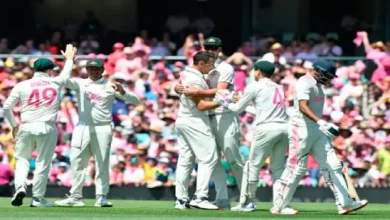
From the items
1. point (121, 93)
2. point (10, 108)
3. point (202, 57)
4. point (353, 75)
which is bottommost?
point (10, 108)

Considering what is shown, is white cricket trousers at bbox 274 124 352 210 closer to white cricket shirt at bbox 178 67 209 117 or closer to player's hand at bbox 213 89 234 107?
player's hand at bbox 213 89 234 107

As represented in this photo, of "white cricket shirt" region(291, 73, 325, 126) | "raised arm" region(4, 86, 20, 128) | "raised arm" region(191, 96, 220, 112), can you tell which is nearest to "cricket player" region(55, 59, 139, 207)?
"raised arm" region(4, 86, 20, 128)

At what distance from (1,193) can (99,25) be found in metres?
8.40

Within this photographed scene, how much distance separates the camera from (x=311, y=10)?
27219 mm

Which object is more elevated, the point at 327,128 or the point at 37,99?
the point at 37,99

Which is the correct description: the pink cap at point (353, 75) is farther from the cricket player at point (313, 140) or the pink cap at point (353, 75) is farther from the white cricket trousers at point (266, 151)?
the cricket player at point (313, 140)

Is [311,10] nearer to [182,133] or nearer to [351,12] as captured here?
[351,12]

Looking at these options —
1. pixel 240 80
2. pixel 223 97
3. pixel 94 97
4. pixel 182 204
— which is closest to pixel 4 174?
pixel 94 97

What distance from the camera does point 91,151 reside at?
1744 cm

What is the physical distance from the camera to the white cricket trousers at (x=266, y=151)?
640 inches

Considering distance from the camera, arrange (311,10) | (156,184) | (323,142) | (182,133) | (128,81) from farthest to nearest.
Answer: (311,10) < (128,81) < (156,184) < (182,133) < (323,142)

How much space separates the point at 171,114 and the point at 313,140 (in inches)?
244

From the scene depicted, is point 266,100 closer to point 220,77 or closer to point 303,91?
point 220,77

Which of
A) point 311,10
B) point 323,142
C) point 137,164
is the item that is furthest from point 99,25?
point 323,142
